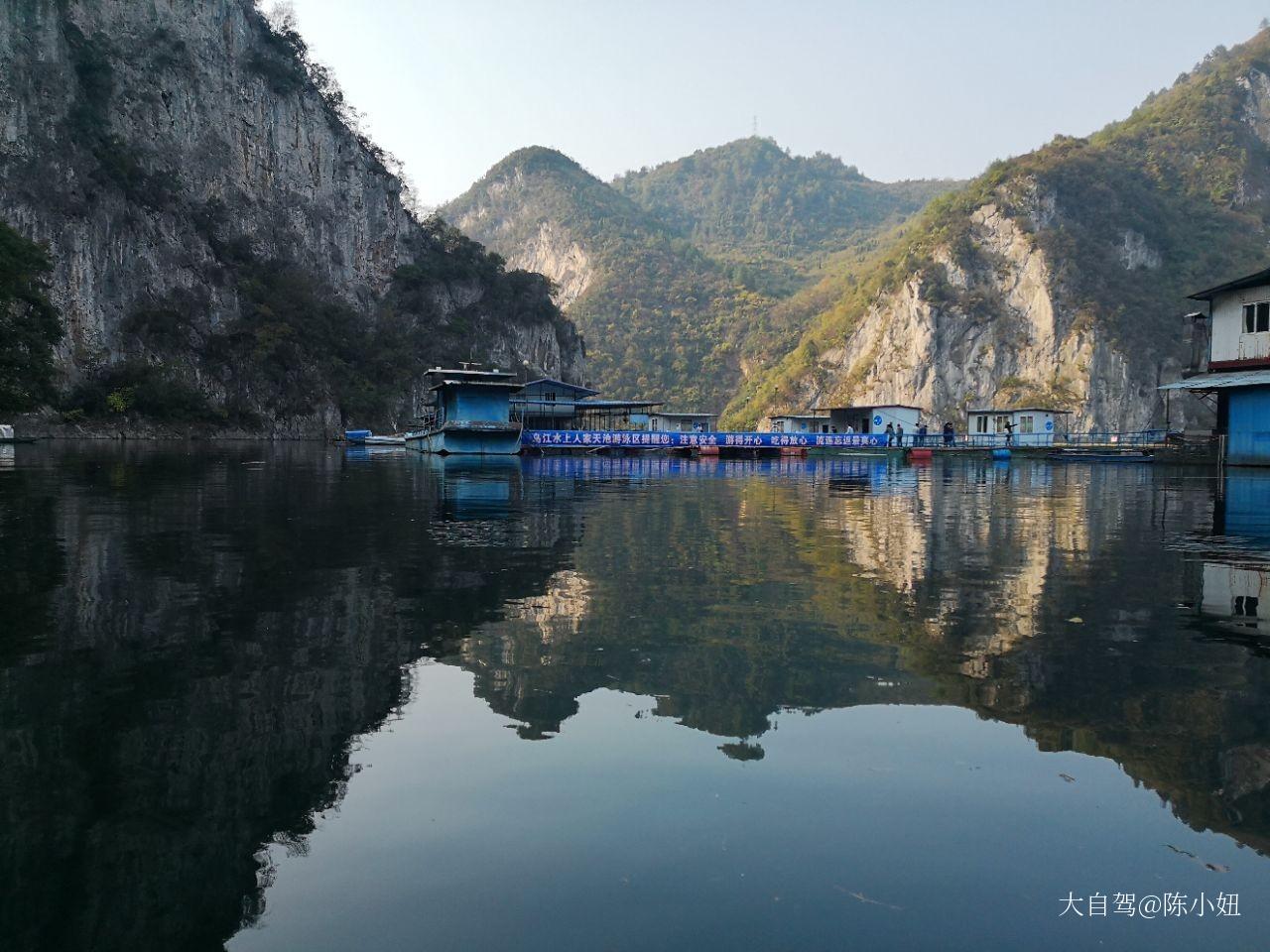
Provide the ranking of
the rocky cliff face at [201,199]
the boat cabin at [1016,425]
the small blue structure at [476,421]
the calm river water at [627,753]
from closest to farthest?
the calm river water at [627,753] → the small blue structure at [476,421] → the boat cabin at [1016,425] → the rocky cliff face at [201,199]

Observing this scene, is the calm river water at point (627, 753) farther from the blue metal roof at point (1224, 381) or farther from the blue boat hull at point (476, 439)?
the blue boat hull at point (476, 439)

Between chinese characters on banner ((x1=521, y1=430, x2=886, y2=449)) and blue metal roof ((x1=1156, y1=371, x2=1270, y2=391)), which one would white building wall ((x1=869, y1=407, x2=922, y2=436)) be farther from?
blue metal roof ((x1=1156, y1=371, x2=1270, y2=391))

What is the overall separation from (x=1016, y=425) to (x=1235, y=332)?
3223cm

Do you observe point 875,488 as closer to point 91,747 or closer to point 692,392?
point 91,747

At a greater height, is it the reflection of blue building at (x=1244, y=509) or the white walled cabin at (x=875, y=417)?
the white walled cabin at (x=875, y=417)

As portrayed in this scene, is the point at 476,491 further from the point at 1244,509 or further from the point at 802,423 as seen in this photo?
the point at 802,423

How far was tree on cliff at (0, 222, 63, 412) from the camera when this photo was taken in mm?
42897

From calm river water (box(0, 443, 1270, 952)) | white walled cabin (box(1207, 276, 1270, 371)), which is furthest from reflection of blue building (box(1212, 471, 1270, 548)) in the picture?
white walled cabin (box(1207, 276, 1270, 371))

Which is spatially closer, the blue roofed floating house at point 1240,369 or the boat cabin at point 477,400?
the blue roofed floating house at point 1240,369

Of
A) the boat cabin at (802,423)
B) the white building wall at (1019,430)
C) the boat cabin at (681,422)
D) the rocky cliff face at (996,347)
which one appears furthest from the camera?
the rocky cliff face at (996,347)

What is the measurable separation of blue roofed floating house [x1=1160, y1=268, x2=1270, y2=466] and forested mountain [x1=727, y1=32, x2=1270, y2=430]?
9219cm

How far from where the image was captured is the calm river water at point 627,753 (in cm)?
356

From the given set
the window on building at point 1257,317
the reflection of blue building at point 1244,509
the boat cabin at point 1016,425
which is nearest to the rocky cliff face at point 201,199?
the boat cabin at point 1016,425

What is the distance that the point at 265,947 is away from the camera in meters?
3.35
